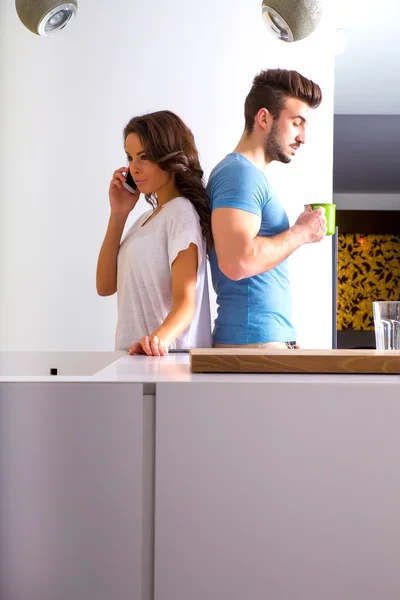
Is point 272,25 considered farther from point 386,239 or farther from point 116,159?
point 386,239

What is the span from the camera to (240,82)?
3107 mm

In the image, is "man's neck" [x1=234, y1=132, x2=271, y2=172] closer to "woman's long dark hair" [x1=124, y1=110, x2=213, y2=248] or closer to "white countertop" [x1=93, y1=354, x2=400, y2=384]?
"woman's long dark hair" [x1=124, y1=110, x2=213, y2=248]

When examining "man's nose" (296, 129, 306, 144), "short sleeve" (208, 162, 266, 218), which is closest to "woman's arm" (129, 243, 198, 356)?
"short sleeve" (208, 162, 266, 218)

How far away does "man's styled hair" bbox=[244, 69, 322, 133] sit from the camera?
1.88 meters

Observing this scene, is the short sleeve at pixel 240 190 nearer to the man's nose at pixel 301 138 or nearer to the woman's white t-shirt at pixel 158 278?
the woman's white t-shirt at pixel 158 278

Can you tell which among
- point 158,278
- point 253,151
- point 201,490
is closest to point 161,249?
point 158,278

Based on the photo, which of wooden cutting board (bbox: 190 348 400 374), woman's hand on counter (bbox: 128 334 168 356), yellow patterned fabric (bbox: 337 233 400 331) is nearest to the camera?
wooden cutting board (bbox: 190 348 400 374)

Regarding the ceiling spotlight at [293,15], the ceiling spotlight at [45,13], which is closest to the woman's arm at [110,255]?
the ceiling spotlight at [45,13]

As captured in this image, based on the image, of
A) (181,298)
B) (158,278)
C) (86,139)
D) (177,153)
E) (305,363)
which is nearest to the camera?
(305,363)

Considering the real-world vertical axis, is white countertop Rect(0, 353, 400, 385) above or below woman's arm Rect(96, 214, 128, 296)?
below

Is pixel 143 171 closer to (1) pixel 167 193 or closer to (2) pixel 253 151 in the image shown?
(1) pixel 167 193

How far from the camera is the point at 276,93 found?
190cm

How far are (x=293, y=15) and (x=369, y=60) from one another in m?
3.10

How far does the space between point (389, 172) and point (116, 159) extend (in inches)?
205
